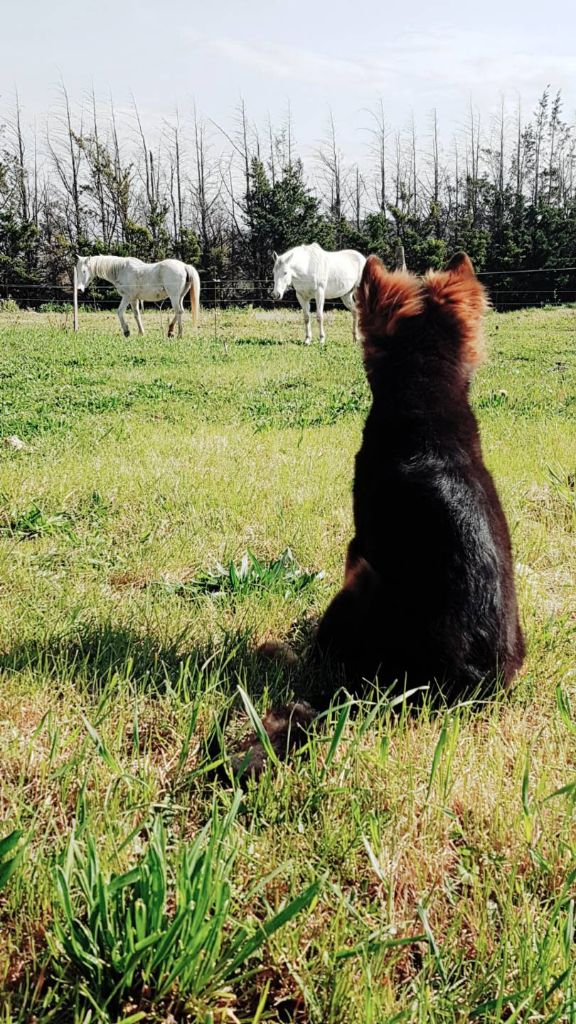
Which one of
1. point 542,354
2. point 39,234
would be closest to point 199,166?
point 39,234

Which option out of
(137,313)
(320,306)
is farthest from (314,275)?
(137,313)

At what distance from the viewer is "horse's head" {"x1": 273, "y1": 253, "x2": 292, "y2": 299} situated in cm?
1795

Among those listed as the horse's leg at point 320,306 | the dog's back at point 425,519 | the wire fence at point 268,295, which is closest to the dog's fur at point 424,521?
the dog's back at point 425,519

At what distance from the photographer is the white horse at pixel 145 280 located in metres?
21.5

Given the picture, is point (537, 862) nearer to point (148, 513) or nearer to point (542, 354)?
point (148, 513)

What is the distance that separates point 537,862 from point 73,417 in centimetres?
721

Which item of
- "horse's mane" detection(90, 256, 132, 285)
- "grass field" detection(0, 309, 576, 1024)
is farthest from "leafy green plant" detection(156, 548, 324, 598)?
"horse's mane" detection(90, 256, 132, 285)

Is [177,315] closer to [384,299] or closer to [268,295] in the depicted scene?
[268,295]

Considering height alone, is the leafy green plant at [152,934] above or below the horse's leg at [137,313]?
below

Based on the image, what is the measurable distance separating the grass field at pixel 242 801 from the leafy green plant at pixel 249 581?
0.04 ft

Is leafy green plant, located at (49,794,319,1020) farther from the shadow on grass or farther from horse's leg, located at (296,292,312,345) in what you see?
horse's leg, located at (296,292,312,345)

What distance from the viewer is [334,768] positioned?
1901 mm

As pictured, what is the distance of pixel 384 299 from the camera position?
2.50 meters

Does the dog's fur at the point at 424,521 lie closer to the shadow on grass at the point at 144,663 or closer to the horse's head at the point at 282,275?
the shadow on grass at the point at 144,663
